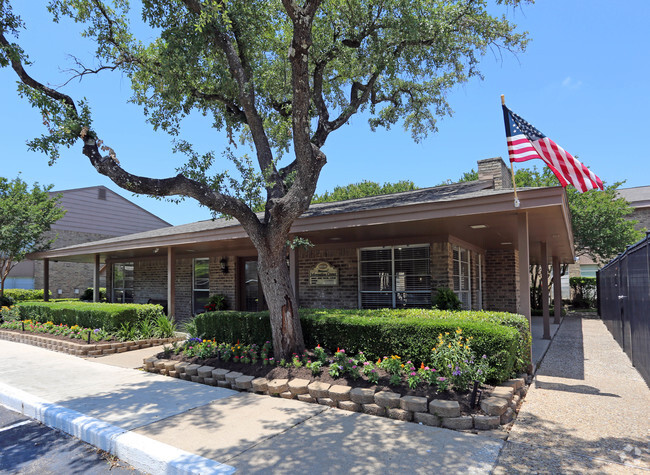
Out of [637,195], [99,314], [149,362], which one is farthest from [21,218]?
[637,195]

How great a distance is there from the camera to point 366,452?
384 centimetres

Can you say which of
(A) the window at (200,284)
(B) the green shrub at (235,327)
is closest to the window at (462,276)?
(B) the green shrub at (235,327)

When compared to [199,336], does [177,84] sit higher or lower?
higher

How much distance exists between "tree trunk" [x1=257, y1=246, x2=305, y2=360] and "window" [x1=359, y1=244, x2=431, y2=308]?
4534mm

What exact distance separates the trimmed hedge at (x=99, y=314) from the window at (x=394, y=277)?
5.57m

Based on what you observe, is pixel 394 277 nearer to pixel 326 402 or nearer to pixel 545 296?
pixel 545 296

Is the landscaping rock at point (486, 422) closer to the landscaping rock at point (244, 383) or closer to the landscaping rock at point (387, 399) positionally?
the landscaping rock at point (387, 399)

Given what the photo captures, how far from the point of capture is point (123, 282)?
1841cm

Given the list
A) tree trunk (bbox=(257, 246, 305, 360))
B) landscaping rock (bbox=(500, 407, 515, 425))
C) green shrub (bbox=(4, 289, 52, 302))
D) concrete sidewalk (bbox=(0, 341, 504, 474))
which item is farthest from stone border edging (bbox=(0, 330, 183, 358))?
green shrub (bbox=(4, 289, 52, 302))

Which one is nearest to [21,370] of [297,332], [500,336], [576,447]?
[297,332]

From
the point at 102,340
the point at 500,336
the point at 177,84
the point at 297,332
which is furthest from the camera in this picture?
the point at 102,340

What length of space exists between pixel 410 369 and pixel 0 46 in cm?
735

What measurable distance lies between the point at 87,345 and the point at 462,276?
947 cm

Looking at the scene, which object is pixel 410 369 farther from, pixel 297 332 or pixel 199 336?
pixel 199 336
